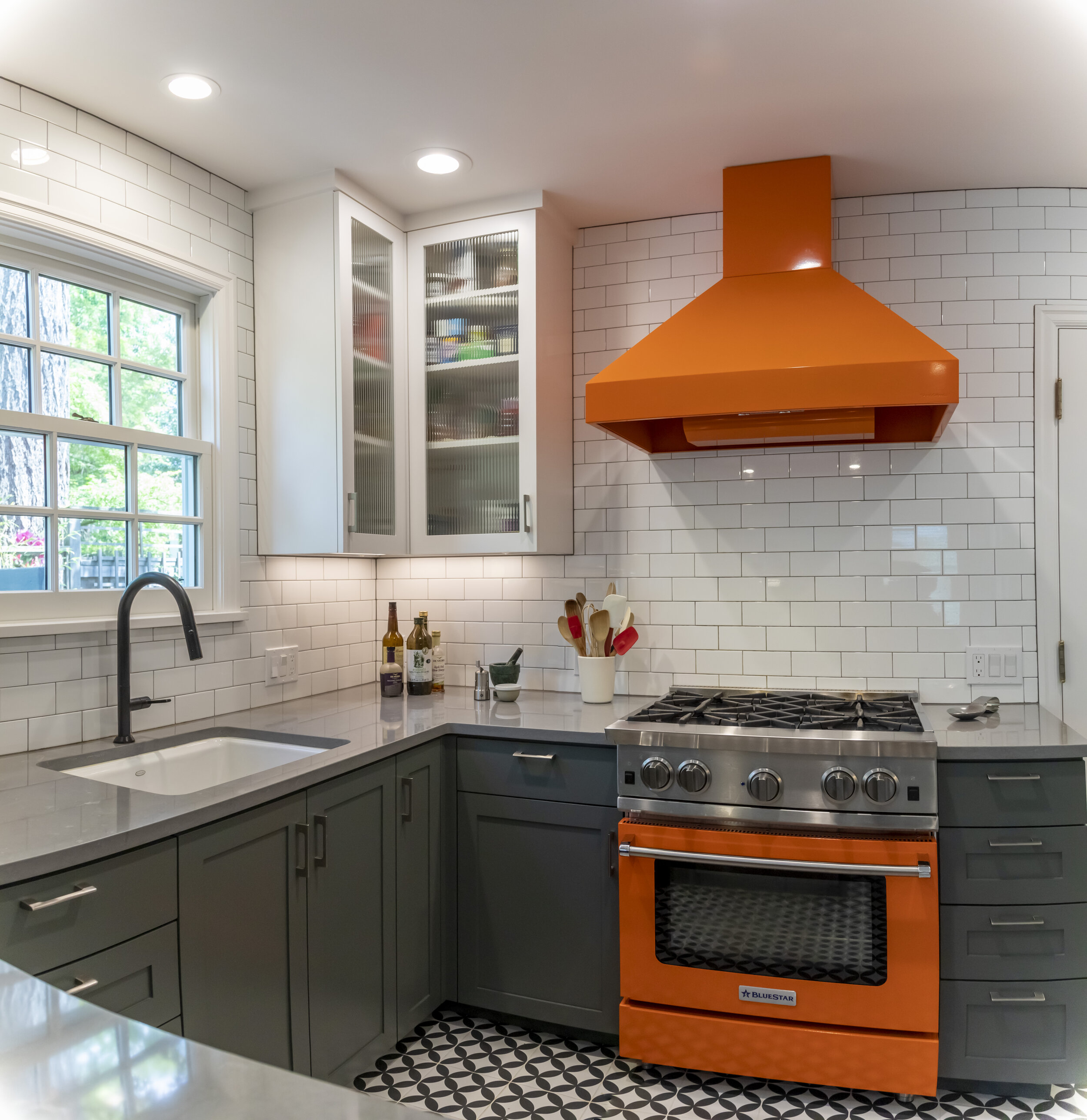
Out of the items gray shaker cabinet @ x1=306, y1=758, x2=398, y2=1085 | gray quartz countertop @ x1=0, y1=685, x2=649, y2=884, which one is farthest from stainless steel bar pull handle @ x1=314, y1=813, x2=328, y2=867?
gray quartz countertop @ x1=0, y1=685, x2=649, y2=884

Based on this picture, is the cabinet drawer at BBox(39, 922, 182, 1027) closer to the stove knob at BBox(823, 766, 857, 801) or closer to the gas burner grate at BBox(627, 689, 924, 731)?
the gas burner grate at BBox(627, 689, 924, 731)

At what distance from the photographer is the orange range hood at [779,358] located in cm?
231

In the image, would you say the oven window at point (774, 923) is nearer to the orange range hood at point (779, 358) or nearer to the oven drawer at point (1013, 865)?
the oven drawer at point (1013, 865)

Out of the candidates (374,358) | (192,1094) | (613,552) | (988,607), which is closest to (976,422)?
(988,607)

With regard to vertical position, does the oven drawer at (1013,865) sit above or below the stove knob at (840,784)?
below

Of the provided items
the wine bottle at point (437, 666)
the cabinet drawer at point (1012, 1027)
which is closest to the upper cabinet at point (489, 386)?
the wine bottle at point (437, 666)

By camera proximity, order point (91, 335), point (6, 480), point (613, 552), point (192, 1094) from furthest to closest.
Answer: point (613, 552) → point (91, 335) → point (6, 480) → point (192, 1094)

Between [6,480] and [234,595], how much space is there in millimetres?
772

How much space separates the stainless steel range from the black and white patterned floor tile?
2.36 ft

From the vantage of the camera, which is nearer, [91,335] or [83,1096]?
[83,1096]

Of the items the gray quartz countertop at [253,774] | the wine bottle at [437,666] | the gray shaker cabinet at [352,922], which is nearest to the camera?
the gray quartz countertop at [253,774]

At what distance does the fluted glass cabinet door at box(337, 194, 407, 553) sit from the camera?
9.19ft

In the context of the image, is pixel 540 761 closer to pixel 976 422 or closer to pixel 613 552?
pixel 613 552

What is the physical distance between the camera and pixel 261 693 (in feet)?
9.59
